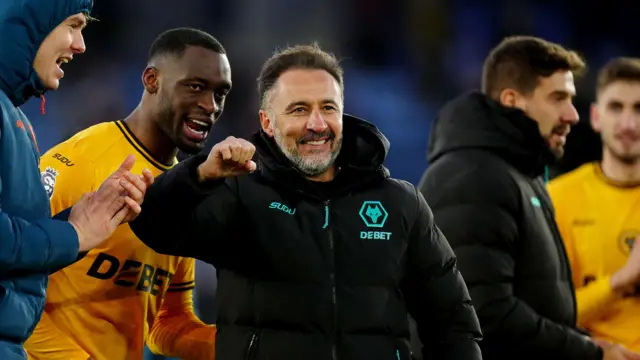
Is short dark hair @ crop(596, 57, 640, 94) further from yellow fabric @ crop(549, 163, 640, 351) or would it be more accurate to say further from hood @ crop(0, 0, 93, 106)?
hood @ crop(0, 0, 93, 106)

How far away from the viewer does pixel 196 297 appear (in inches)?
281

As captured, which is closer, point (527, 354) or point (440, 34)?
point (527, 354)

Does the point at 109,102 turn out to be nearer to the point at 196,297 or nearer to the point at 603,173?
the point at 196,297

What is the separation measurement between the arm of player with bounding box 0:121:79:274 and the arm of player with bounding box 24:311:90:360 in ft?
3.14

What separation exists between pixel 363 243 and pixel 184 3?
6.13m

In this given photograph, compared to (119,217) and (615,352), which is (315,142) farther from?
(615,352)

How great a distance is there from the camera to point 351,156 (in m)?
3.50

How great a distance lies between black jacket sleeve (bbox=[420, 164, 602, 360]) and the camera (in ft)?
13.5

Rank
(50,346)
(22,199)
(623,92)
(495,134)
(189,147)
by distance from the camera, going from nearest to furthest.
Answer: (22,199) < (50,346) < (189,147) < (495,134) < (623,92)

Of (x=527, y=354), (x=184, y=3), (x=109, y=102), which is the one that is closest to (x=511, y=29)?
(x=184, y=3)

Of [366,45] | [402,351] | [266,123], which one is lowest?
[402,351]

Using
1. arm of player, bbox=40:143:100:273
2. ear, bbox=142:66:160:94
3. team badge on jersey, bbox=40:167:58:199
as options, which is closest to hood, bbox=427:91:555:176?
ear, bbox=142:66:160:94

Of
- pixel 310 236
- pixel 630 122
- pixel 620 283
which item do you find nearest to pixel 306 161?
pixel 310 236

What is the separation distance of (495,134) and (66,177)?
5.92ft
